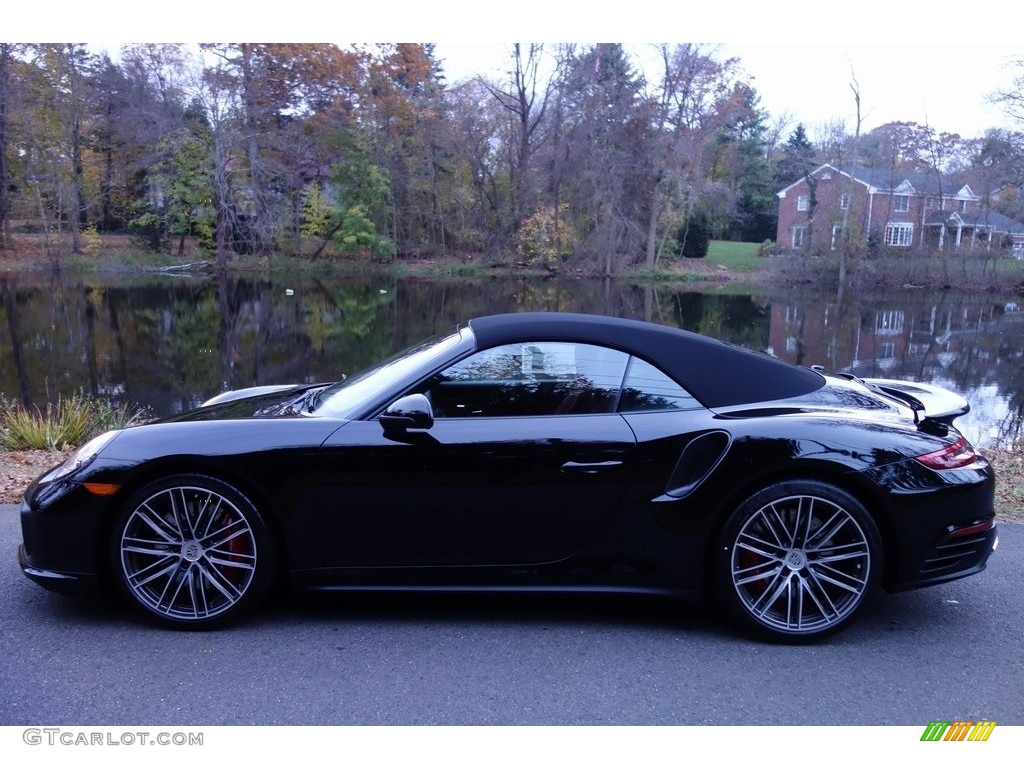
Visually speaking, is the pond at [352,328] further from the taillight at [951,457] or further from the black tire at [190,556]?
the black tire at [190,556]

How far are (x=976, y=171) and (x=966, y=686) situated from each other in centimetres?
5140

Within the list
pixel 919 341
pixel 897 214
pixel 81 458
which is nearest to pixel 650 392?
pixel 81 458

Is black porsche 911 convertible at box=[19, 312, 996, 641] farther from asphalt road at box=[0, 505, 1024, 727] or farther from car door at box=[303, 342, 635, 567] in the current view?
asphalt road at box=[0, 505, 1024, 727]

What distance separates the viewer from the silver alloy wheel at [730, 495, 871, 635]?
3.55 metres

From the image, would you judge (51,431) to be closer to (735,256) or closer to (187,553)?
(187,553)

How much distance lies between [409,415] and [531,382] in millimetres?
578

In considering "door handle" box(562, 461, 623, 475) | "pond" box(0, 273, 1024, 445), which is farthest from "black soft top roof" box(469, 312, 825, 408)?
"pond" box(0, 273, 1024, 445)

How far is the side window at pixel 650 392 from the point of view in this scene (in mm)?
3684

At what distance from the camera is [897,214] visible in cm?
4859

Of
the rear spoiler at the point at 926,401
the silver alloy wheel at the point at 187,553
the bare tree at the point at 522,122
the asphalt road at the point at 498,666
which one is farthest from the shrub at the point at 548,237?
the silver alloy wheel at the point at 187,553

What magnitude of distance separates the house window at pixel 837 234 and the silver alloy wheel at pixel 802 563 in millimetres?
45436

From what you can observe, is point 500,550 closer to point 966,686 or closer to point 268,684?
point 268,684

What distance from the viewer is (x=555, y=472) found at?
3.54 meters

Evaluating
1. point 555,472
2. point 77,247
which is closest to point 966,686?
point 555,472
